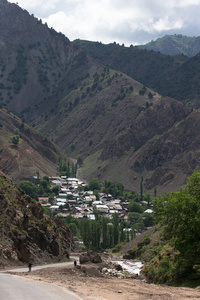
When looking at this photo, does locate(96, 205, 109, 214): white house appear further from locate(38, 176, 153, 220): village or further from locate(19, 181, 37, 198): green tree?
locate(19, 181, 37, 198): green tree

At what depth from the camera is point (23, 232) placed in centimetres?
5984

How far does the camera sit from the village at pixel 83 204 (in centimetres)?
16350

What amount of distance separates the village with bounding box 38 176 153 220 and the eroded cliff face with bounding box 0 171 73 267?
8654 cm

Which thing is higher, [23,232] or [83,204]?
[83,204]

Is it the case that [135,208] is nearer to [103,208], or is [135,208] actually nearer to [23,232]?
[103,208]

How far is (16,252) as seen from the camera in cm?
5541

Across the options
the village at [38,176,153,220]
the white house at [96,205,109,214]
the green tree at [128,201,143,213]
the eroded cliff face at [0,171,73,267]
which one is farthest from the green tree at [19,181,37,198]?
the eroded cliff face at [0,171,73,267]

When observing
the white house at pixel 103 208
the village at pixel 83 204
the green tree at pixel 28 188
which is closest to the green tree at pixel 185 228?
the village at pixel 83 204

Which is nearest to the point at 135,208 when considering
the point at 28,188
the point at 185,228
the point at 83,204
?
the point at 83,204

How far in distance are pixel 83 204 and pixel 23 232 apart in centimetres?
12281

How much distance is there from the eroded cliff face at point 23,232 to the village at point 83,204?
86536mm

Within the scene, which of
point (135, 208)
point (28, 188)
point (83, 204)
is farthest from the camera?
point (83, 204)

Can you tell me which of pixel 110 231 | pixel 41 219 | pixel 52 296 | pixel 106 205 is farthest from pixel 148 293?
pixel 106 205

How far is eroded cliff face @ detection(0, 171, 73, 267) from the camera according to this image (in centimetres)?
5497
